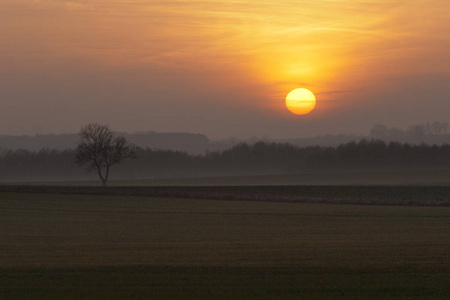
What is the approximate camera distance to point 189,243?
82.2ft

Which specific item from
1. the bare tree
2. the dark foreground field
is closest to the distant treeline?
the bare tree

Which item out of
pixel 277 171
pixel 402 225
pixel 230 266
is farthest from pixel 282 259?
pixel 277 171

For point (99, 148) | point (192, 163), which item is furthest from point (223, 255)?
point (192, 163)

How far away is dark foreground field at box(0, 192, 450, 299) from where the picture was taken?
14.8m

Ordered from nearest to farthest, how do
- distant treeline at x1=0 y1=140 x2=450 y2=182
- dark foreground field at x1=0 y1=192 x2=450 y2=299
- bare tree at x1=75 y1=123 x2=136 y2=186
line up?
dark foreground field at x1=0 y1=192 x2=450 y2=299 → bare tree at x1=75 y1=123 x2=136 y2=186 → distant treeline at x1=0 y1=140 x2=450 y2=182

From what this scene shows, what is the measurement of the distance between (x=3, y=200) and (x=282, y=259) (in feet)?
128

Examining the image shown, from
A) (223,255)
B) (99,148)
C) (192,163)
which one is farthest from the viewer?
(192,163)

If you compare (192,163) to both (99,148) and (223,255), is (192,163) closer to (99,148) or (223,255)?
(99,148)

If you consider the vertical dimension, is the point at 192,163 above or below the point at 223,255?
above

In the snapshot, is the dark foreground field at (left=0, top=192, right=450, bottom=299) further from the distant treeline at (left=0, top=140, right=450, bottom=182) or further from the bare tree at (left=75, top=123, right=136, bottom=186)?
the distant treeline at (left=0, top=140, right=450, bottom=182)

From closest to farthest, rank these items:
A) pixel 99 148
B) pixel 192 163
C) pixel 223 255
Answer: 1. pixel 223 255
2. pixel 99 148
3. pixel 192 163

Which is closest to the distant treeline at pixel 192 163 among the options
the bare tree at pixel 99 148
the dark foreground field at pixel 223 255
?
the bare tree at pixel 99 148

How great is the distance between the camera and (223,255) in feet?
67.3

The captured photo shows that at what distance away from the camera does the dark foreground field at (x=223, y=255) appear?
584 inches
